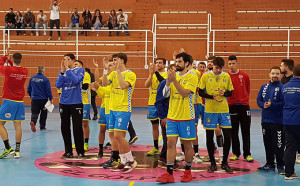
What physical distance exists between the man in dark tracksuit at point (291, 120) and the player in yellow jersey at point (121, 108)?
269 cm

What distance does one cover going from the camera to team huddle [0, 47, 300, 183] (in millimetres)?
6996

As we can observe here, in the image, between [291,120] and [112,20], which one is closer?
[291,120]

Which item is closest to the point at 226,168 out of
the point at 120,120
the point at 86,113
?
the point at 120,120

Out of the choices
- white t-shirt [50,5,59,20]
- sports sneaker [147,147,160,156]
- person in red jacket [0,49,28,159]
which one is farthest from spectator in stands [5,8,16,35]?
sports sneaker [147,147,160,156]

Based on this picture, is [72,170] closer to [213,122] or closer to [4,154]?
[4,154]

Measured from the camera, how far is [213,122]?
25.4ft

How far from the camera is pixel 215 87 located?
308 inches

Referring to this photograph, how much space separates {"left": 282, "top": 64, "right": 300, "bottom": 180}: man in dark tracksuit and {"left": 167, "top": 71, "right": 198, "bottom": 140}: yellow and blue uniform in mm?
1568

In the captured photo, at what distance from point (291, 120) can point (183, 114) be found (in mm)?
1787

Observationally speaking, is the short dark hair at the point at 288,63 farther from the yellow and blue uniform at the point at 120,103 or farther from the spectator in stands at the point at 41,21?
the spectator in stands at the point at 41,21

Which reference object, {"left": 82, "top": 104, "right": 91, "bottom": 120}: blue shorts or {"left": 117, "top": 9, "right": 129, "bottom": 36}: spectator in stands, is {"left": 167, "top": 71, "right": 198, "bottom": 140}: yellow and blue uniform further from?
{"left": 117, "top": 9, "right": 129, "bottom": 36}: spectator in stands

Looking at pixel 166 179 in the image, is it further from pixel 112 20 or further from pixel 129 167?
pixel 112 20

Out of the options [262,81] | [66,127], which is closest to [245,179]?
[66,127]

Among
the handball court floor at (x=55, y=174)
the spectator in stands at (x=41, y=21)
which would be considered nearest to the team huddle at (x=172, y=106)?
the handball court floor at (x=55, y=174)
